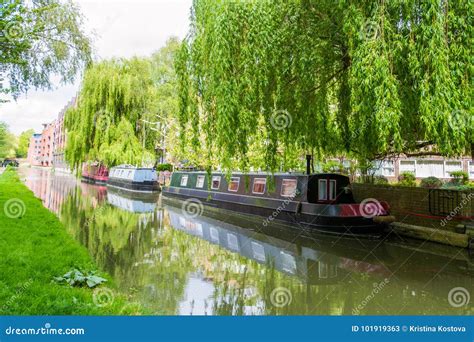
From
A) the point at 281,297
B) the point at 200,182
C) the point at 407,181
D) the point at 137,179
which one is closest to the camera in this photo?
the point at 281,297

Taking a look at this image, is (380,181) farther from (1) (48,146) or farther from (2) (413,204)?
(1) (48,146)

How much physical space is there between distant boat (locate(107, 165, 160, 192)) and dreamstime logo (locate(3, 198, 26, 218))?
10.9 metres

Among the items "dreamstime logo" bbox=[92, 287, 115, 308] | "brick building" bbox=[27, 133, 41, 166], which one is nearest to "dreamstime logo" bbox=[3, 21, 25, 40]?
"dreamstime logo" bbox=[92, 287, 115, 308]

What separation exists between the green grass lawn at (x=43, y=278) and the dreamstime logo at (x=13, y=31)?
3802 millimetres

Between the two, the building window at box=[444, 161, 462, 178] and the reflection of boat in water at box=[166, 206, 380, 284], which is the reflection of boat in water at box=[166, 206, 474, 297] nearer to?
the reflection of boat in water at box=[166, 206, 380, 284]

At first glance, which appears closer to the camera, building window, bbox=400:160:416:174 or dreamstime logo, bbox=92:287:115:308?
dreamstime logo, bbox=92:287:115:308

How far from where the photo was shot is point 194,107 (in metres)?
9.58

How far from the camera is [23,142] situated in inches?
4537

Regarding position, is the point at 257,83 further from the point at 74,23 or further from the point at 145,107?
the point at 145,107

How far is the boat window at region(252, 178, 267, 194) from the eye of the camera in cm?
1362

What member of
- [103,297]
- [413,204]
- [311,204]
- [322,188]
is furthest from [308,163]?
[103,297]

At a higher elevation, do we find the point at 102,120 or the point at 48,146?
the point at 48,146

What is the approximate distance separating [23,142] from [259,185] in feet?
399

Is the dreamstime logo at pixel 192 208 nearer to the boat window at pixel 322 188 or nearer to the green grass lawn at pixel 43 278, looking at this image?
the boat window at pixel 322 188
